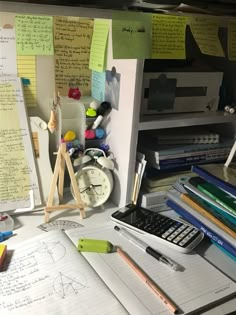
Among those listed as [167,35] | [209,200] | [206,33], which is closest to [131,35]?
[167,35]

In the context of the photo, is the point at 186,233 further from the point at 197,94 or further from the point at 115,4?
the point at 115,4

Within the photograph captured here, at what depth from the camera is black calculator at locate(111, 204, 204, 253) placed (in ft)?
2.75

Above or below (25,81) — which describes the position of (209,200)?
below

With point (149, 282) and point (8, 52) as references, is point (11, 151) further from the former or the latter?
point (149, 282)

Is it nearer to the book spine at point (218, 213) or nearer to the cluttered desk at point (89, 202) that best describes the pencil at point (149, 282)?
the cluttered desk at point (89, 202)

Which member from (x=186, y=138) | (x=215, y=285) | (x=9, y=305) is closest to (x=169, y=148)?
(x=186, y=138)

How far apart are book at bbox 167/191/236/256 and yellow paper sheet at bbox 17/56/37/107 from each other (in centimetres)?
44

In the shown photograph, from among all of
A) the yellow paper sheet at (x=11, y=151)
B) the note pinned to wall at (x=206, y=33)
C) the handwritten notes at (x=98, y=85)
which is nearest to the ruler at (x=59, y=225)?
the yellow paper sheet at (x=11, y=151)

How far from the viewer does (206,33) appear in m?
0.89

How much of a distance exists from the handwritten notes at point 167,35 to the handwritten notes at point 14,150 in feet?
1.17

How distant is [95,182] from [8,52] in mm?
391

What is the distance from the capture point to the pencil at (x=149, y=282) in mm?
663

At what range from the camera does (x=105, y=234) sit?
0.88 meters

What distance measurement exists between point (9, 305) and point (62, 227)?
28cm
